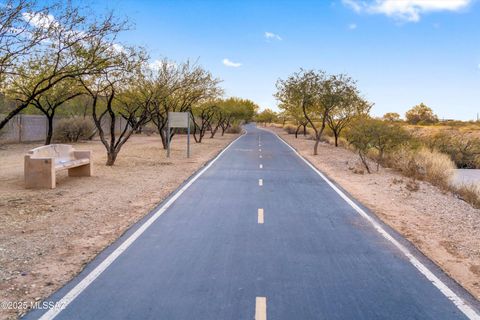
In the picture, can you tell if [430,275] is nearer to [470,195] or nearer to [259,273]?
[259,273]

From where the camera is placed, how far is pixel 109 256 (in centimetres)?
700

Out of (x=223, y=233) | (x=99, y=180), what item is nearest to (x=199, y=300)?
(x=223, y=233)

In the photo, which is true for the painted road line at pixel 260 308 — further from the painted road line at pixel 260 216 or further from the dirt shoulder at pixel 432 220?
the painted road line at pixel 260 216

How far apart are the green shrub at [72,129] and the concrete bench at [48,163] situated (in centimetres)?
2136

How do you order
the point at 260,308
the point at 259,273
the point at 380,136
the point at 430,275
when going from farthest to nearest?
the point at 380,136
the point at 430,275
the point at 259,273
the point at 260,308

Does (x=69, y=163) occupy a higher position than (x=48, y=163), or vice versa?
(x=48, y=163)

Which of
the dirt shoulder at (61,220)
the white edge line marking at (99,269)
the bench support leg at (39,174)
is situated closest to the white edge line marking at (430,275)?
the white edge line marking at (99,269)

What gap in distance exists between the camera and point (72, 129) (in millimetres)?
36812

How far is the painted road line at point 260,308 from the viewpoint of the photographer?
489 centimetres

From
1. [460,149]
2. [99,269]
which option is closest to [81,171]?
[99,269]

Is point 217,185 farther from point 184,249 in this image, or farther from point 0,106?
point 0,106

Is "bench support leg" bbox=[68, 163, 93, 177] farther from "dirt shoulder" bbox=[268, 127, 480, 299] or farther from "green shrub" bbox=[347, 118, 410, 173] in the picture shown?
"green shrub" bbox=[347, 118, 410, 173]

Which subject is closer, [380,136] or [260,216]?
[260,216]

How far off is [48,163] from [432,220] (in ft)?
34.2
